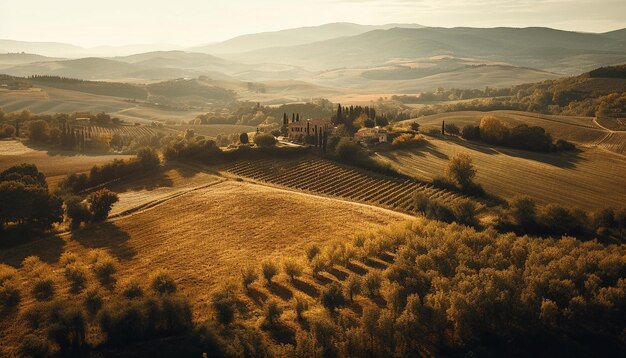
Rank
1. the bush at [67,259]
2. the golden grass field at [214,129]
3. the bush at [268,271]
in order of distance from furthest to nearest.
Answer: the golden grass field at [214,129], the bush at [67,259], the bush at [268,271]

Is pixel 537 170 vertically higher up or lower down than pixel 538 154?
lower down

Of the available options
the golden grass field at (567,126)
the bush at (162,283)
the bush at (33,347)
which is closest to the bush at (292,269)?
the bush at (162,283)

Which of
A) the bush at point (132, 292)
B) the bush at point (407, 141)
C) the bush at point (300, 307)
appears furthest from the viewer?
the bush at point (407, 141)

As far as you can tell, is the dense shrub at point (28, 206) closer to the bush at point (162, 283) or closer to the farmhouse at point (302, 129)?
the bush at point (162, 283)

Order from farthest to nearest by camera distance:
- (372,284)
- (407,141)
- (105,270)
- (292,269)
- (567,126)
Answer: (567,126), (407,141), (105,270), (292,269), (372,284)

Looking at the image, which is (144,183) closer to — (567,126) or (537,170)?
(537,170)

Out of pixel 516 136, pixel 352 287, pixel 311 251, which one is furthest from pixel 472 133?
pixel 352 287

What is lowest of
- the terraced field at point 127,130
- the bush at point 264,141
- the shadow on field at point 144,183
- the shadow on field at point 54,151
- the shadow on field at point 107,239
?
the shadow on field at point 107,239
